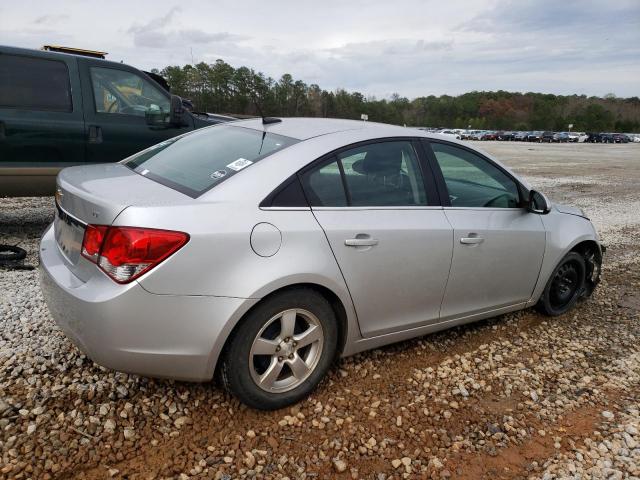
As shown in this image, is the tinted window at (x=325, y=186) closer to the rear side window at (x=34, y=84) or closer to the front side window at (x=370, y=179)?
the front side window at (x=370, y=179)

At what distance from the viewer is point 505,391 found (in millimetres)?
3096

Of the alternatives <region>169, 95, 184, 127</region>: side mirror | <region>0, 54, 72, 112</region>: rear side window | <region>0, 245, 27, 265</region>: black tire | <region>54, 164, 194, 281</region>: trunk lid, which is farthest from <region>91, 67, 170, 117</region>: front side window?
<region>54, 164, 194, 281</region>: trunk lid

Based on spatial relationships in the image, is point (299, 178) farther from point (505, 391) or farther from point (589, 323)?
point (589, 323)

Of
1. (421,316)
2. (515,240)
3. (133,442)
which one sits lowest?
(133,442)

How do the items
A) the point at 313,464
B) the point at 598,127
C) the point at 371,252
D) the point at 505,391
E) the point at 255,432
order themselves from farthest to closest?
1. the point at 598,127
2. the point at 505,391
3. the point at 371,252
4. the point at 255,432
5. the point at 313,464

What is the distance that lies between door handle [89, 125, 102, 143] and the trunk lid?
286 cm

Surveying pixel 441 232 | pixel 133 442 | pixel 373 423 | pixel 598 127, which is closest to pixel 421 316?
pixel 441 232

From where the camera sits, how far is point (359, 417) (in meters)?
2.73

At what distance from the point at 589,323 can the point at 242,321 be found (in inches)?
128

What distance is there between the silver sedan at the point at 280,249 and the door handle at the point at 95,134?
2.59 m

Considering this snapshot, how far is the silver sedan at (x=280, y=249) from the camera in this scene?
2271 mm

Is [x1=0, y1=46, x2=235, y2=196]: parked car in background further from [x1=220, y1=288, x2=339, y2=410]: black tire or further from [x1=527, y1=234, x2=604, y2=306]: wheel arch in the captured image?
[x1=527, y1=234, x2=604, y2=306]: wheel arch

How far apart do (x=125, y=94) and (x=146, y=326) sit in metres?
4.44

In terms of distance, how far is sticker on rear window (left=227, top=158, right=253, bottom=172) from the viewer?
2680 millimetres
